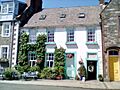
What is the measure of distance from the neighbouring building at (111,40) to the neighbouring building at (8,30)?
10906 millimetres

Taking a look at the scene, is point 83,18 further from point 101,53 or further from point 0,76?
point 0,76

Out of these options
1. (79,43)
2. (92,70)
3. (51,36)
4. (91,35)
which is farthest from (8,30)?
(92,70)

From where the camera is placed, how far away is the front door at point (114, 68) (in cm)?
2394

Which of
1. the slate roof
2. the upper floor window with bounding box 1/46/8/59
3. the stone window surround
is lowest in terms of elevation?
the upper floor window with bounding box 1/46/8/59

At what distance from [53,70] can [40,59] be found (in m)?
2.19

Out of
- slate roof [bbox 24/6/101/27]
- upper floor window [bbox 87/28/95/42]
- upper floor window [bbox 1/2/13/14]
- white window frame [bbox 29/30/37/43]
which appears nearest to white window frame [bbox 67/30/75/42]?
slate roof [bbox 24/6/101/27]

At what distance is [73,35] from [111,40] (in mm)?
4478

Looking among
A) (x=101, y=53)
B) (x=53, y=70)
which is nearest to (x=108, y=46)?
(x=101, y=53)

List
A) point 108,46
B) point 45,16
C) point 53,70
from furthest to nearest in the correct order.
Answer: point 45,16 < point 53,70 < point 108,46

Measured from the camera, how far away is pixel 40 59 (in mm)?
26844

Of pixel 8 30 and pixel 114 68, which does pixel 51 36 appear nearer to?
pixel 8 30

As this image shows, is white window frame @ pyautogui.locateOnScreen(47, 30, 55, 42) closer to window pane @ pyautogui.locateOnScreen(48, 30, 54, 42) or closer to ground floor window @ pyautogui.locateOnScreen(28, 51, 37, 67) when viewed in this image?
window pane @ pyautogui.locateOnScreen(48, 30, 54, 42)

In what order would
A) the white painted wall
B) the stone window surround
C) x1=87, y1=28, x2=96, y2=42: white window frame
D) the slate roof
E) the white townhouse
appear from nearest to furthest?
the white painted wall, the white townhouse, x1=87, y1=28, x2=96, y2=42: white window frame, the slate roof, the stone window surround

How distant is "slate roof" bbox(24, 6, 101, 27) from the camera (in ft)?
88.3
